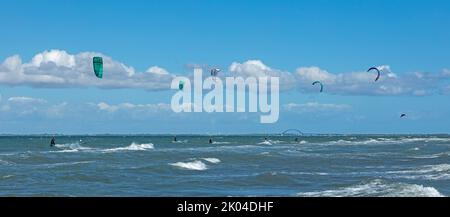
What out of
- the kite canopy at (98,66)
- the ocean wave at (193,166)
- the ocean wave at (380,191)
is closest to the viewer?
the ocean wave at (380,191)

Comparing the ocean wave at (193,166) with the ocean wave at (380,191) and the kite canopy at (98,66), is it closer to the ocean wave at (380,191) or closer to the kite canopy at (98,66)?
the kite canopy at (98,66)

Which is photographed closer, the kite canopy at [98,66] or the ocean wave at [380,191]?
the ocean wave at [380,191]

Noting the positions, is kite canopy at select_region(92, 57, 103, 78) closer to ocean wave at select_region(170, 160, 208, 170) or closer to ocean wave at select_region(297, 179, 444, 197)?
ocean wave at select_region(170, 160, 208, 170)

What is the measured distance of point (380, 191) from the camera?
1672 cm

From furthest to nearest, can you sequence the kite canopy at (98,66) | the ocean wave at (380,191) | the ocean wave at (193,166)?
1. the ocean wave at (193,166)
2. the kite canopy at (98,66)
3. the ocean wave at (380,191)

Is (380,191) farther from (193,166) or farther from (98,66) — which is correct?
(193,166)

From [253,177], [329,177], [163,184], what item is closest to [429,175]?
[329,177]

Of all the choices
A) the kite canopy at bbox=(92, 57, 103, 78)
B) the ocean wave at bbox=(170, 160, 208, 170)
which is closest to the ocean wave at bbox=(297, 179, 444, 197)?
the kite canopy at bbox=(92, 57, 103, 78)

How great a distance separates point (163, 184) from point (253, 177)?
364 centimetres

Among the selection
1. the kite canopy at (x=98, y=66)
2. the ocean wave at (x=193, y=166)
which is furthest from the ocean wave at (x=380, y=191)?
the ocean wave at (x=193, y=166)

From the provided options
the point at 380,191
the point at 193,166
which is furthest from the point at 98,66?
the point at 380,191

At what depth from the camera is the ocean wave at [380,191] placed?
1590 cm

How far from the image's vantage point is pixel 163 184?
21297 mm
